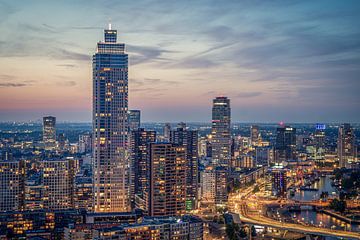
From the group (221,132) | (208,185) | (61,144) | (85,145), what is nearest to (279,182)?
(208,185)

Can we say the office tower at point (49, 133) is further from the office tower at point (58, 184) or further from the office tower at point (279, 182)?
the office tower at point (58, 184)

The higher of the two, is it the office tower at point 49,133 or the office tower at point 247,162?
the office tower at point 49,133

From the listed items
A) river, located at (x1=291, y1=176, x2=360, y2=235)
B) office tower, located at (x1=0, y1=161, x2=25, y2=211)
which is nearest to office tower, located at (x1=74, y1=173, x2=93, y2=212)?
office tower, located at (x1=0, y1=161, x2=25, y2=211)

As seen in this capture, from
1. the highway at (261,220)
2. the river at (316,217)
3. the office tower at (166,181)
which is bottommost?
the river at (316,217)

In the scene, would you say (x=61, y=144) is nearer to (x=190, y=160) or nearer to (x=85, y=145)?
(x=85, y=145)

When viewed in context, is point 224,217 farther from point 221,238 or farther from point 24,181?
point 24,181

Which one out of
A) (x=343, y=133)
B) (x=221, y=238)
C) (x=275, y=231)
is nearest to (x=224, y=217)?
(x=275, y=231)

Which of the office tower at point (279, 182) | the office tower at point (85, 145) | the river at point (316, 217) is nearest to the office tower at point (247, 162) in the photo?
the river at point (316, 217)

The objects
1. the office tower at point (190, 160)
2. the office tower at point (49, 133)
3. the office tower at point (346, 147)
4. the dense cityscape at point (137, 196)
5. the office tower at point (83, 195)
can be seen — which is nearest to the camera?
the dense cityscape at point (137, 196)
